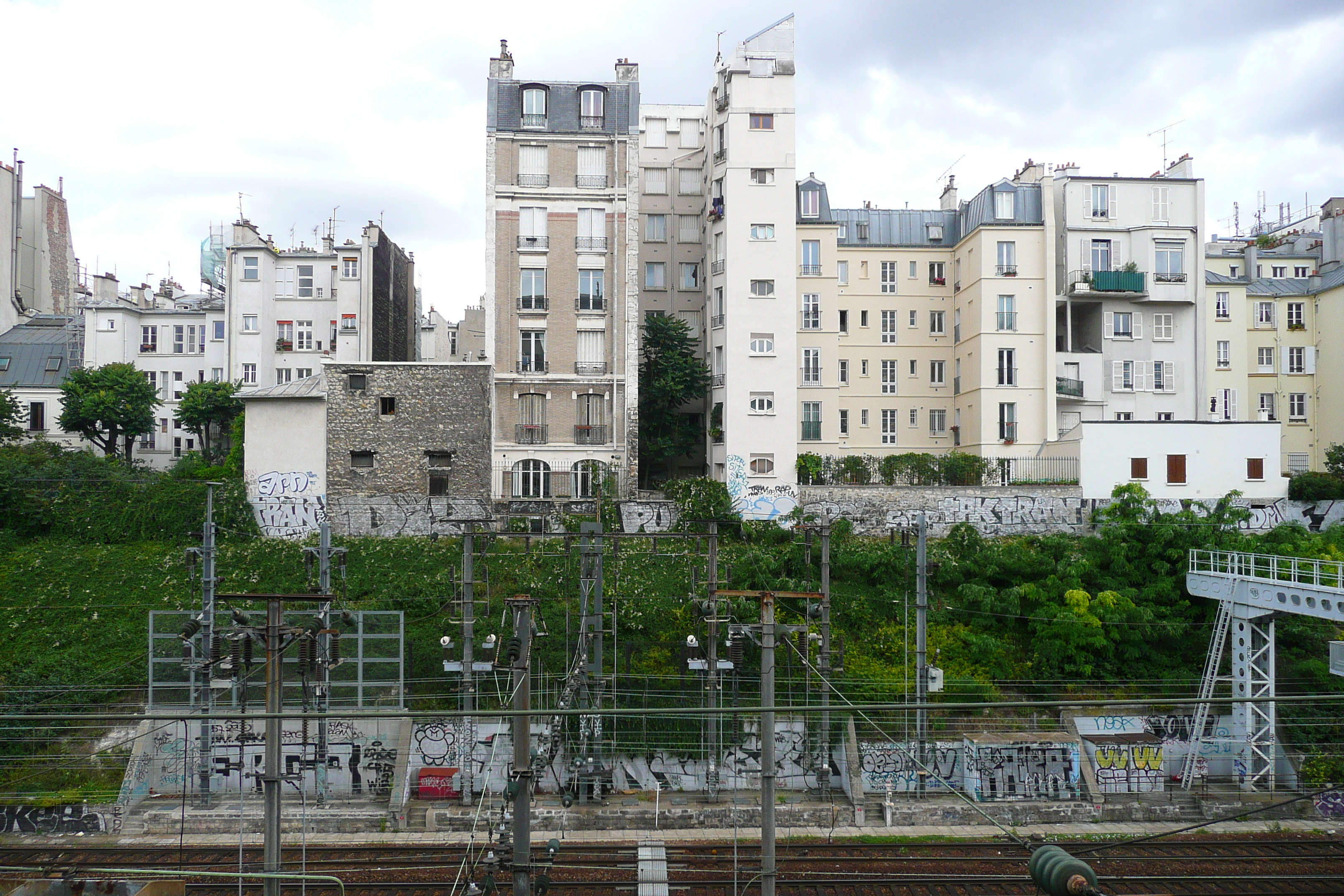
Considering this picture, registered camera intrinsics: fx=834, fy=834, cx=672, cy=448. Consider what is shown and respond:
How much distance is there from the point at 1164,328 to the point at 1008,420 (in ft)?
29.5

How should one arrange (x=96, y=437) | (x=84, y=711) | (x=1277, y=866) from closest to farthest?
(x=1277, y=866) → (x=84, y=711) → (x=96, y=437)

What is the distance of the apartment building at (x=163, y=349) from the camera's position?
144 ft

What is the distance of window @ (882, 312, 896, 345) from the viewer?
41.8m

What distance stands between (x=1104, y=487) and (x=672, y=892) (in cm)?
2580

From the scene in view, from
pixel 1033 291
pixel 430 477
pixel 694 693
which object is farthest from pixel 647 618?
pixel 1033 291

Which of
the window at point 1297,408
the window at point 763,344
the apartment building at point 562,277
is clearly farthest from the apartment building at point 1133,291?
the apartment building at point 562,277

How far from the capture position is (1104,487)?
32.8m

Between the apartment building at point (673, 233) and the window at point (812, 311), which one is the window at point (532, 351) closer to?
the apartment building at point (673, 233)

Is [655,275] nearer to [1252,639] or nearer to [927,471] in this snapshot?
[927,471]

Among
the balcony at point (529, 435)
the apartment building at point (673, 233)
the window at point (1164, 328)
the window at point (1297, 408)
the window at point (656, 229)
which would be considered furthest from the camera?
the window at point (656, 229)

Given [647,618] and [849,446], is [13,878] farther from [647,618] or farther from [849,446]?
[849,446]

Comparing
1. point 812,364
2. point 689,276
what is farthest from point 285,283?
point 812,364

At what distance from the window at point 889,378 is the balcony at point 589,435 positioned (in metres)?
15.4

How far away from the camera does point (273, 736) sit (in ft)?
30.8
